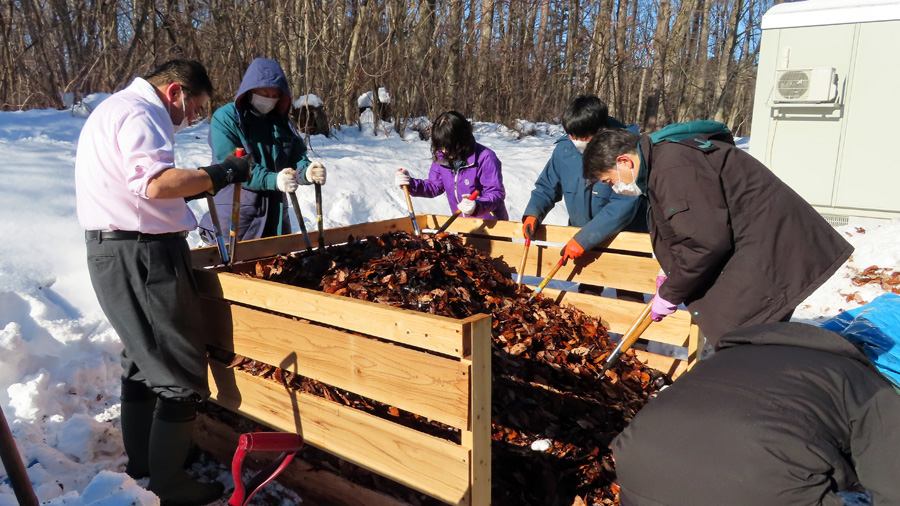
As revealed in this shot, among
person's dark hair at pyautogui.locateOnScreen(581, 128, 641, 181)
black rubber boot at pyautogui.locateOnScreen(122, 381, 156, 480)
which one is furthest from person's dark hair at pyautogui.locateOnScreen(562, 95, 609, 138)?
black rubber boot at pyautogui.locateOnScreen(122, 381, 156, 480)

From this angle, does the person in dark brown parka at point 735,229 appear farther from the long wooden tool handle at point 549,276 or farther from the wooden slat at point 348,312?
the long wooden tool handle at point 549,276

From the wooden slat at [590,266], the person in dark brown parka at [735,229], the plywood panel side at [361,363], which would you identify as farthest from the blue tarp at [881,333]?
the wooden slat at [590,266]

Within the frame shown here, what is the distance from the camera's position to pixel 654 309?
2.97 m

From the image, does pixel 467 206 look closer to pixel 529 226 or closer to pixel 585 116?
pixel 529 226

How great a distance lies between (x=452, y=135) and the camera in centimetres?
451

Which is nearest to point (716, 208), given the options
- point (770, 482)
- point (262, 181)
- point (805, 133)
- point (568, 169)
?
point (770, 482)

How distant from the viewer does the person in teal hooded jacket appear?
12.4ft

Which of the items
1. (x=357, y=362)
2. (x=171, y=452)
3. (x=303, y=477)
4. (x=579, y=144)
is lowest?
(x=303, y=477)

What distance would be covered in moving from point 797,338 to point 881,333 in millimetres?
311

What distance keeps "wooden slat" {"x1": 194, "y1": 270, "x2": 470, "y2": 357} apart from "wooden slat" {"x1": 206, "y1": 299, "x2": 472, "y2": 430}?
6 centimetres

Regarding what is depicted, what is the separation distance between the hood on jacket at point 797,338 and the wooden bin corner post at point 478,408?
832 mm

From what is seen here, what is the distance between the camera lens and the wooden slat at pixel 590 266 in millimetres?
3779

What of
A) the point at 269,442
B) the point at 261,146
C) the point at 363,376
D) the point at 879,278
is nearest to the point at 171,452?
the point at 269,442

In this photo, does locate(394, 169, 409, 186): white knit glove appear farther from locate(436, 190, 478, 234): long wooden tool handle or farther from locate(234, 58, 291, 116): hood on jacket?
locate(234, 58, 291, 116): hood on jacket
